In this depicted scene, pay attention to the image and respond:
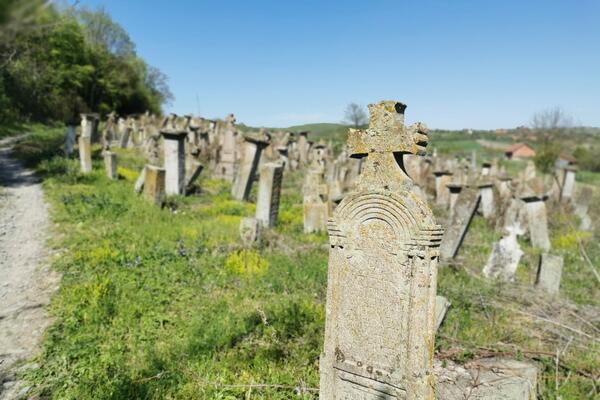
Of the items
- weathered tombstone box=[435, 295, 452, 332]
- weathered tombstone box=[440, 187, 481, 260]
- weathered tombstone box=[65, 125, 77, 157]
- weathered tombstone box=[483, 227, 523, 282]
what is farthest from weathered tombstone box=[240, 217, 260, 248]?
weathered tombstone box=[65, 125, 77, 157]

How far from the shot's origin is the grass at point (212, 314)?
167 inches

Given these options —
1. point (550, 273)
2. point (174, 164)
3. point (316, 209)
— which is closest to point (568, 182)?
point (550, 273)

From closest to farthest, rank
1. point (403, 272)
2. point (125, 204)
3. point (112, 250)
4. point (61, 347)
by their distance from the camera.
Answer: point (403, 272), point (61, 347), point (112, 250), point (125, 204)

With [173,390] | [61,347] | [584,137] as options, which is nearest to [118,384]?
[173,390]

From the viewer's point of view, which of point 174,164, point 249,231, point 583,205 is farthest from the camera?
point 583,205

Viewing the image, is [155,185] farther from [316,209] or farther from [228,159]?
[228,159]

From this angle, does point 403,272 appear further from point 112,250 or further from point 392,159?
point 112,250

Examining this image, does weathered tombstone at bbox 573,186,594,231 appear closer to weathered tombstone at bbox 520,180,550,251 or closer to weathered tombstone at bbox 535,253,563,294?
weathered tombstone at bbox 520,180,550,251

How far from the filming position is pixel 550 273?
7332 millimetres

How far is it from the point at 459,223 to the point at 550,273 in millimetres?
2134

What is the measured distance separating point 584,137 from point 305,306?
48744mm

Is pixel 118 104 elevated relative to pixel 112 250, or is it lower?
elevated

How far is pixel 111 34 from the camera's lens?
5625cm

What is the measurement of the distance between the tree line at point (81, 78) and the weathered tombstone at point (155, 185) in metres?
11.7
